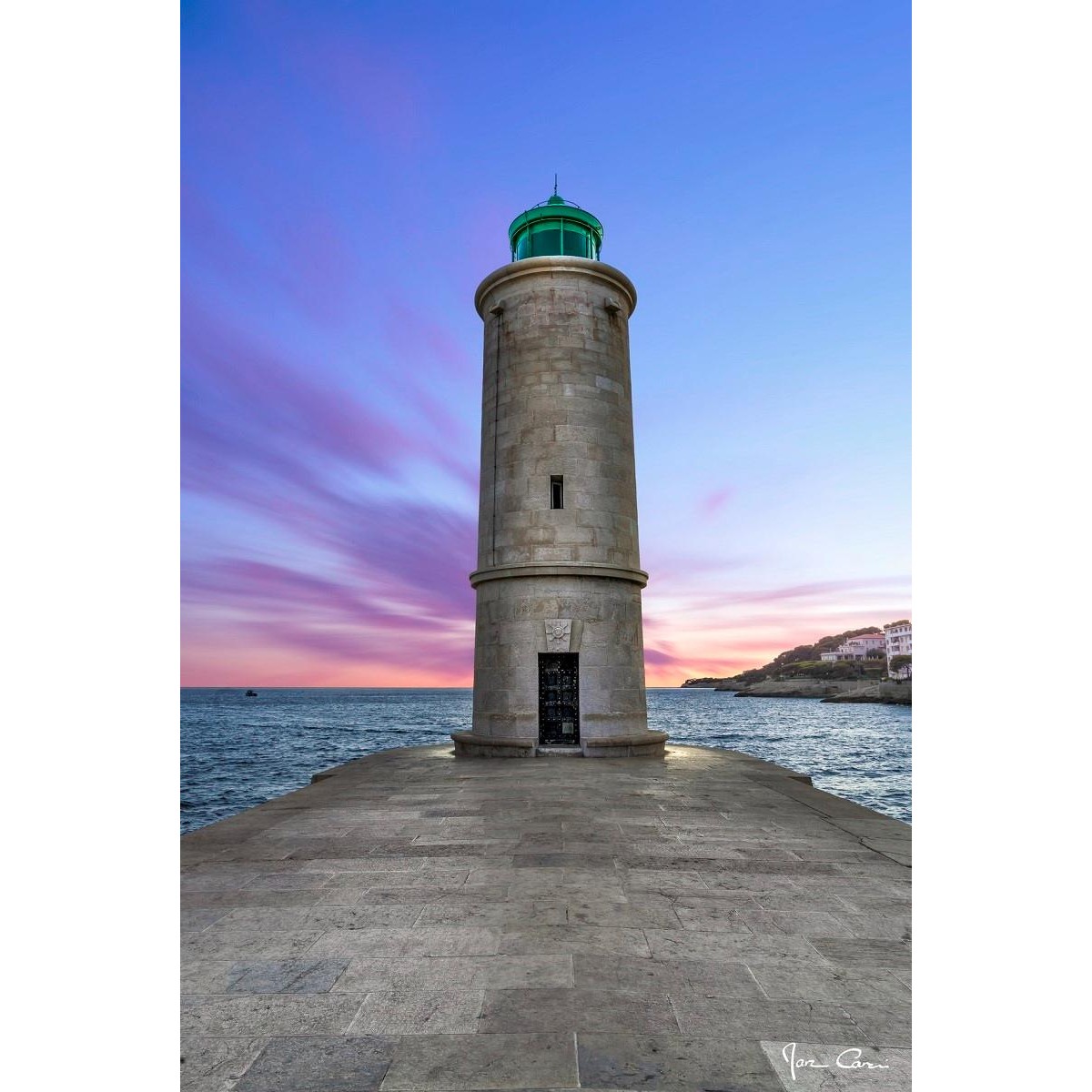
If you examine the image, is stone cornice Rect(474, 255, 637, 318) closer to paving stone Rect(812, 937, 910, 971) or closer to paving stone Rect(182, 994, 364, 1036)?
paving stone Rect(812, 937, 910, 971)

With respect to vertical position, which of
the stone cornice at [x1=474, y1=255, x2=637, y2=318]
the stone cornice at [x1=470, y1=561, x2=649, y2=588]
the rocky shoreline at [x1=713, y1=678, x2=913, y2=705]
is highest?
the stone cornice at [x1=474, y1=255, x2=637, y2=318]

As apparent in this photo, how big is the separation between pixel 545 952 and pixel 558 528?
10966 millimetres

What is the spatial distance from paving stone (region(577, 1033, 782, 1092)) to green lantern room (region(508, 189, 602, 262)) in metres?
16.7

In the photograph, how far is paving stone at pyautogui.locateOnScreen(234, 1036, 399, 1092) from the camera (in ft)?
10.3

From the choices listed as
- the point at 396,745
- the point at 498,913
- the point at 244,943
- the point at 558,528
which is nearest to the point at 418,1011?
the point at 498,913

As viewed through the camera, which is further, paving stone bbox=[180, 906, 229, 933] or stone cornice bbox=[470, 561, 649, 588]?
stone cornice bbox=[470, 561, 649, 588]

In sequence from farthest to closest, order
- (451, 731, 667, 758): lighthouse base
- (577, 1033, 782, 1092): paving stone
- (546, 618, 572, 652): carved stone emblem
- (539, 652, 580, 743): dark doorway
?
(539, 652, 580, 743): dark doorway, (546, 618, 572, 652): carved stone emblem, (451, 731, 667, 758): lighthouse base, (577, 1033, 782, 1092): paving stone

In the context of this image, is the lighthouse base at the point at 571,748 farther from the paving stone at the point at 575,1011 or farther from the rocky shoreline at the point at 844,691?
the rocky shoreline at the point at 844,691

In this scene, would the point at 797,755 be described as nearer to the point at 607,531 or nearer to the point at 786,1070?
the point at 607,531

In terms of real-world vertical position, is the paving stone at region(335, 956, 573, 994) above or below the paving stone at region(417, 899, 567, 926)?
above

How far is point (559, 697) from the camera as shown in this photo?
15.0 metres

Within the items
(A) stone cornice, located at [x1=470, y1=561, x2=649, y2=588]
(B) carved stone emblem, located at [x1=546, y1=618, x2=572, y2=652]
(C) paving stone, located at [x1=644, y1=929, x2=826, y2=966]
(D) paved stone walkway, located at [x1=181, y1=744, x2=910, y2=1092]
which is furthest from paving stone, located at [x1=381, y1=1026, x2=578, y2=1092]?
(A) stone cornice, located at [x1=470, y1=561, x2=649, y2=588]
